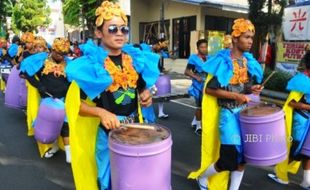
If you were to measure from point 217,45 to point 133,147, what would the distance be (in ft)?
43.5

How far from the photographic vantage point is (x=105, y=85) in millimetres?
2617

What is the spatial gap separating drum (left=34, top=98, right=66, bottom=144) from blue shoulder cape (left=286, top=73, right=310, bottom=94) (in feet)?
9.53

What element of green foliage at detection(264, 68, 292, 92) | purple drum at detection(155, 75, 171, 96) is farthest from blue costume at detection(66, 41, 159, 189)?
green foliage at detection(264, 68, 292, 92)

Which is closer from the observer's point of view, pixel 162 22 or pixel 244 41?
pixel 244 41

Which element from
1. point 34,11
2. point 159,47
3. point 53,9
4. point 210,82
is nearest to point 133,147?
point 210,82

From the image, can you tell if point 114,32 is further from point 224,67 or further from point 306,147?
point 306,147

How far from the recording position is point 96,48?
2.71 metres

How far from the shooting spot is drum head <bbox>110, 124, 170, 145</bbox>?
7.65 ft

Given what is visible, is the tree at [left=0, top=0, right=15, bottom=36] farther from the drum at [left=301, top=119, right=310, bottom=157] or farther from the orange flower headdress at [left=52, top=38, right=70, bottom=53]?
the drum at [left=301, top=119, right=310, bottom=157]

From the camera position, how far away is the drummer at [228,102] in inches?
139

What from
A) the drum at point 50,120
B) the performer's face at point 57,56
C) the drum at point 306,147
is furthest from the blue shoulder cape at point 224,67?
the performer's face at point 57,56

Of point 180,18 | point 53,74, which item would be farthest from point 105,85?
point 180,18

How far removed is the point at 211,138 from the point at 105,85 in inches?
64.8

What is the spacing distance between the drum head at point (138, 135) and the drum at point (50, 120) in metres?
2.85
